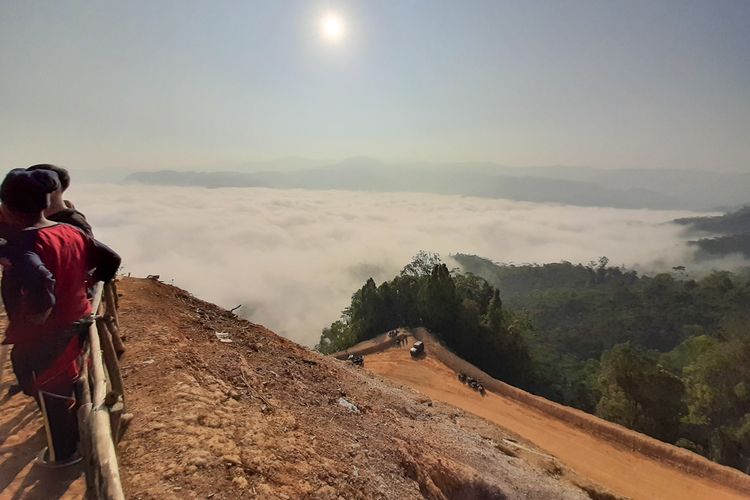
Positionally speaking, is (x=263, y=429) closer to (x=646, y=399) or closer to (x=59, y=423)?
(x=59, y=423)

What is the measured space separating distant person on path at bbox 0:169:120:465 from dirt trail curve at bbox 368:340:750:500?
1478cm

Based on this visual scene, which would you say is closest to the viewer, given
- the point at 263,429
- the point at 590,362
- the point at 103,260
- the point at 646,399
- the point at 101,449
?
the point at 101,449

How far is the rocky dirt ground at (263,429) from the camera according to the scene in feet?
14.2

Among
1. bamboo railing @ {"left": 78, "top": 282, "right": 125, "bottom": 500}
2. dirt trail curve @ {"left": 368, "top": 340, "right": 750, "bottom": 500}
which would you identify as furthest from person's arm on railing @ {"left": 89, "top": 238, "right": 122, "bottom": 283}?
dirt trail curve @ {"left": 368, "top": 340, "right": 750, "bottom": 500}

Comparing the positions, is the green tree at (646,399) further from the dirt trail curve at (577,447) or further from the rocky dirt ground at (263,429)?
the rocky dirt ground at (263,429)

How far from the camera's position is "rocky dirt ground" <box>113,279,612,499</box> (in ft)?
14.2

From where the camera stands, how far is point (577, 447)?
17375 millimetres

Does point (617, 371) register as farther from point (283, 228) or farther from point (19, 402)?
point (283, 228)

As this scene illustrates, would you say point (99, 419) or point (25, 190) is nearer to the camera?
point (99, 419)

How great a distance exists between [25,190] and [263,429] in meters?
3.72

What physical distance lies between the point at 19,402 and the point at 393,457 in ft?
16.6

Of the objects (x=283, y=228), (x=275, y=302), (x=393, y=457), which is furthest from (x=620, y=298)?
(x=283, y=228)

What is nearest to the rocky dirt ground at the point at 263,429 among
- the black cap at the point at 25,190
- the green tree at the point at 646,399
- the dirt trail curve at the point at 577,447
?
the black cap at the point at 25,190

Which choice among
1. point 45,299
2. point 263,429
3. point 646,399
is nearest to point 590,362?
point 646,399
